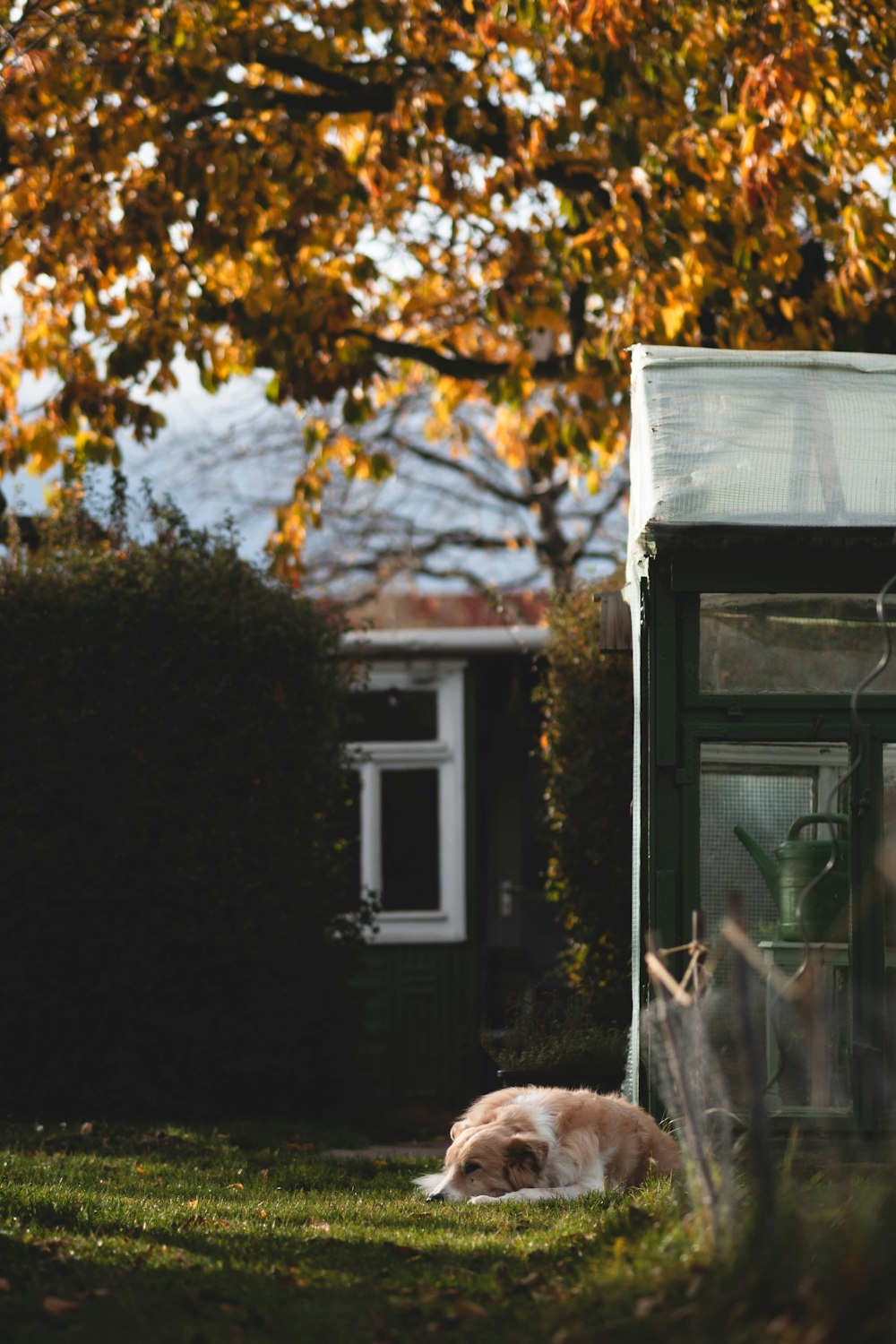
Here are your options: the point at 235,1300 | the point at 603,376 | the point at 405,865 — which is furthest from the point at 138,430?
the point at 235,1300

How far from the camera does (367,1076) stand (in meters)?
12.1

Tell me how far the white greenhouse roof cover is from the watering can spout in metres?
1.33

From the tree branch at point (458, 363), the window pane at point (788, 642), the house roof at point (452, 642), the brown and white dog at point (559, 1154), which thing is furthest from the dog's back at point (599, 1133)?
the house roof at point (452, 642)

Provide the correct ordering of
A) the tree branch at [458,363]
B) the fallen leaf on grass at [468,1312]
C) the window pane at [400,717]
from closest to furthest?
the fallen leaf on grass at [468,1312]
the tree branch at [458,363]
the window pane at [400,717]

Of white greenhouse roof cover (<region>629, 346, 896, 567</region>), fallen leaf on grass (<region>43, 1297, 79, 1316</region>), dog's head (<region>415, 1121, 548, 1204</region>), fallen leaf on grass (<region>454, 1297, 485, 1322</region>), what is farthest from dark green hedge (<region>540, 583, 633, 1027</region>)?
fallen leaf on grass (<region>43, 1297, 79, 1316</region>)

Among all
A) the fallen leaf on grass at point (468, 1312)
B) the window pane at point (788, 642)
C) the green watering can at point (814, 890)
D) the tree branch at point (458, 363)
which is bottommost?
the fallen leaf on grass at point (468, 1312)

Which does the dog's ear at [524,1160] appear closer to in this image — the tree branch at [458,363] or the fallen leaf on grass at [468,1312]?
the fallen leaf on grass at [468,1312]

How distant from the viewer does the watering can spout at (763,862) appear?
6.74 metres

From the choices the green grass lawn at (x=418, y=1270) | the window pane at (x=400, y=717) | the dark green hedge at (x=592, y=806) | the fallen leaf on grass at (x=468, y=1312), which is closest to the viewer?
the green grass lawn at (x=418, y=1270)

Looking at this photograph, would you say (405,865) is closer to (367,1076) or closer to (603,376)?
(367,1076)

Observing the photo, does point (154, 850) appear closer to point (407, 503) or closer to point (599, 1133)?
point (599, 1133)

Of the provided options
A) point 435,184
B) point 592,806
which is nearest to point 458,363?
point 435,184

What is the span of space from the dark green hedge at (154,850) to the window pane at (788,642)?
4.33m

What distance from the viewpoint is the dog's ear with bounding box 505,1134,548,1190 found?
6.63 meters
